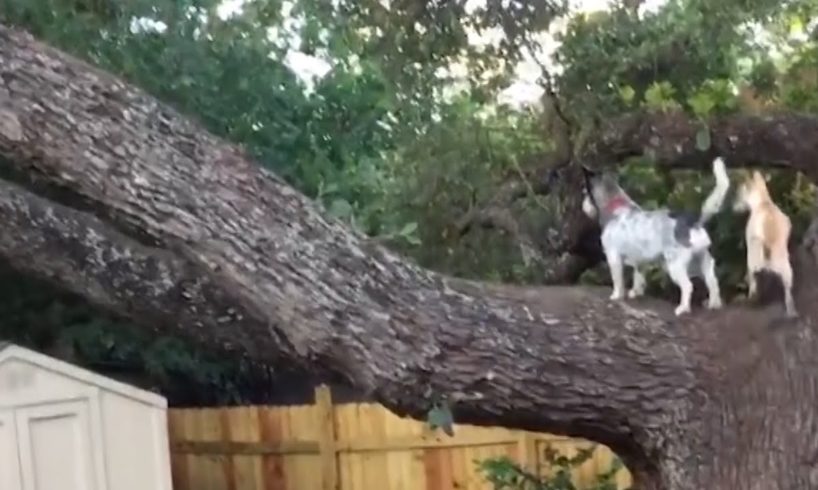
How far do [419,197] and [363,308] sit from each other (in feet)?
3.76

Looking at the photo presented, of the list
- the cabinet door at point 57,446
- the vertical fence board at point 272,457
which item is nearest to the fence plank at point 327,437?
the vertical fence board at point 272,457

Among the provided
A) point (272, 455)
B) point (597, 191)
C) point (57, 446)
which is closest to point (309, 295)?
point (597, 191)

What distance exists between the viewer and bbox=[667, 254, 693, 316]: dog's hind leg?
228 centimetres

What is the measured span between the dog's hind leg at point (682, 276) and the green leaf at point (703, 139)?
0.33m

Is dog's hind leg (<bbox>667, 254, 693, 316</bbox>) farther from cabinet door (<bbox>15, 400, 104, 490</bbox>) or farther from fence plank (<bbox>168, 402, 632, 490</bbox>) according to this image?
cabinet door (<bbox>15, 400, 104, 490</bbox>)

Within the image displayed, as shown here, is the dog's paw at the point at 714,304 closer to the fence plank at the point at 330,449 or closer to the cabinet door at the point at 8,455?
the fence plank at the point at 330,449

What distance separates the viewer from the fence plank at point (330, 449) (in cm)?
Result: 493

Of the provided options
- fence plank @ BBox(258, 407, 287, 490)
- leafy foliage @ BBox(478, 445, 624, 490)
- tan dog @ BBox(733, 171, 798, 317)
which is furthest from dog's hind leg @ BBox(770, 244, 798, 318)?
fence plank @ BBox(258, 407, 287, 490)

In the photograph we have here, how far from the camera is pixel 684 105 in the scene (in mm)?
2939

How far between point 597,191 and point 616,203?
0.08 metres

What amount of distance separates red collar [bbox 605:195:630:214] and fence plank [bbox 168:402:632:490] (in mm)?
2081

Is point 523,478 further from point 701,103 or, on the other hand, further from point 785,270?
point 785,270

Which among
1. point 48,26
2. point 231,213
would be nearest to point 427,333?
point 231,213

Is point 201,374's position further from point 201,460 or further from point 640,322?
point 640,322
